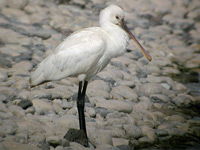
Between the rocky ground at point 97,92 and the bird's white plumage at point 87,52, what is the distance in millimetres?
824

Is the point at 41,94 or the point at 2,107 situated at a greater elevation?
the point at 41,94

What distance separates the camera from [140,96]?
7.36 m

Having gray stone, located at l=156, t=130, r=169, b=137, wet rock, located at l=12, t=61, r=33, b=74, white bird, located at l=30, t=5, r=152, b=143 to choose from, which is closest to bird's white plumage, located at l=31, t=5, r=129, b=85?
white bird, located at l=30, t=5, r=152, b=143

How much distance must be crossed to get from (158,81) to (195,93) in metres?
0.94

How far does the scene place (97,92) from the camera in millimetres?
6883

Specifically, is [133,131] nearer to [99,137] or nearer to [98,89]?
[99,137]

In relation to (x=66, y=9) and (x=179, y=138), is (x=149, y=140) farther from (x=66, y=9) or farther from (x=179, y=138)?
(x=66, y=9)

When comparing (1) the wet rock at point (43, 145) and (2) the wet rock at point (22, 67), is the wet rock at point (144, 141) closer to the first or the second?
(1) the wet rock at point (43, 145)

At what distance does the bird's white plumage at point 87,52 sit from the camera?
5.00 metres

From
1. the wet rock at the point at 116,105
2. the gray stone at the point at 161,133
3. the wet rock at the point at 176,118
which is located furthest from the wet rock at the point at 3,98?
the wet rock at the point at 176,118

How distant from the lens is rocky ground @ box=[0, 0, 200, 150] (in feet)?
17.4

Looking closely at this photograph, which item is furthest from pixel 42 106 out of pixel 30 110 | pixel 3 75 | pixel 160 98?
pixel 160 98

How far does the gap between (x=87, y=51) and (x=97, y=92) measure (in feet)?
6.69

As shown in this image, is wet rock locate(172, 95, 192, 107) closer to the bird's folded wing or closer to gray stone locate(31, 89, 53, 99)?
gray stone locate(31, 89, 53, 99)
